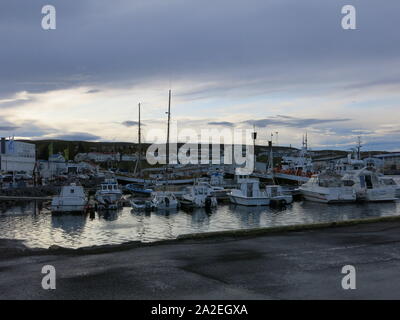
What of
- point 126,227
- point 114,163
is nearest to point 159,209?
point 126,227

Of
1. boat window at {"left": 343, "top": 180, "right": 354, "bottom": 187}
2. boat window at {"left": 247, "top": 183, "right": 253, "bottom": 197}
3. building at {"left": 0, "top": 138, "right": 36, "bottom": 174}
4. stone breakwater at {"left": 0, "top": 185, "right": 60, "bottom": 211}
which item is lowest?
stone breakwater at {"left": 0, "top": 185, "right": 60, "bottom": 211}

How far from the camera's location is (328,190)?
51.5 metres

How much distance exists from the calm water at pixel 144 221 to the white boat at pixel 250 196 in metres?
1.39

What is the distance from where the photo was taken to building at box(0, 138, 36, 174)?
282 feet

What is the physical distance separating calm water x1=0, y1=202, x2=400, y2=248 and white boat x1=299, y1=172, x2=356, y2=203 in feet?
6.35

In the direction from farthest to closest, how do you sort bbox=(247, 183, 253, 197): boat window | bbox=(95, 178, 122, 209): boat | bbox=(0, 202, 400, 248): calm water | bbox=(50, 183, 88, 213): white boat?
bbox=(247, 183, 253, 197): boat window < bbox=(95, 178, 122, 209): boat < bbox=(50, 183, 88, 213): white boat < bbox=(0, 202, 400, 248): calm water

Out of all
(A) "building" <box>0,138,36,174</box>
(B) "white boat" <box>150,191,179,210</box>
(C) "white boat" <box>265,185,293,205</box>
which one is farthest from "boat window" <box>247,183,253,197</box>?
(A) "building" <box>0,138,36,174</box>

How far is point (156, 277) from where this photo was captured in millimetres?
10703

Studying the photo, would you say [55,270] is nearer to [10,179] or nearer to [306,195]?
[306,195]

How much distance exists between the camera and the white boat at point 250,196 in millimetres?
48144

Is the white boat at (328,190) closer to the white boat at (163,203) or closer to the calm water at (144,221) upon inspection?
the calm water at (144,221)

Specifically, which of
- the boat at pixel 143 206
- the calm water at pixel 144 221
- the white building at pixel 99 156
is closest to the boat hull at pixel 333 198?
the calm water at pixel 144 221

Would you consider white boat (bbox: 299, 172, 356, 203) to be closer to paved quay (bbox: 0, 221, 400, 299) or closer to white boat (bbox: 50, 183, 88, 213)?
white boat (bbox: 50, 183, 88, 213)

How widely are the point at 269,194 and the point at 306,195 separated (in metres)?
8.21
